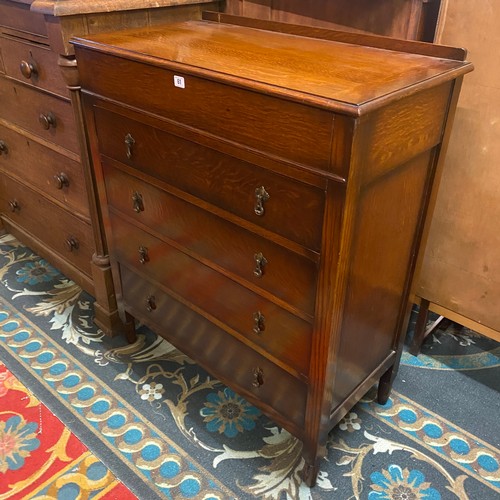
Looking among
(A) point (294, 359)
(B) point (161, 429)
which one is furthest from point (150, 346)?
(A) point (294, 359)

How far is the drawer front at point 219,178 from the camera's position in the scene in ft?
3.37

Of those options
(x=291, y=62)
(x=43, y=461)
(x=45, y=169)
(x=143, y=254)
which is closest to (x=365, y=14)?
(x=291, y=62)

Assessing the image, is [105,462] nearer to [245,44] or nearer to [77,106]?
[77,106]

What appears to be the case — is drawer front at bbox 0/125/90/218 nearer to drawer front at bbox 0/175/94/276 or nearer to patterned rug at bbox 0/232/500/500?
drawer front at bbox 0/175/94/276

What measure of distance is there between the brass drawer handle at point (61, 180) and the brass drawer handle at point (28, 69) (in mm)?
324

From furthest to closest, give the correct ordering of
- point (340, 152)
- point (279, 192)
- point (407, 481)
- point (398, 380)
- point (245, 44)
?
point (398, 380), point (407, 481), point (245, 44), point (279, 192), point (340, 152)

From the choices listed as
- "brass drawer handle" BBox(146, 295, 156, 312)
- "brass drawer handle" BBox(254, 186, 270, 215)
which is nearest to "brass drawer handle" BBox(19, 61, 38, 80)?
"brass drawer handle" BBox(146, 295, 156, 312)

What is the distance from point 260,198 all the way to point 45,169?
1.13m

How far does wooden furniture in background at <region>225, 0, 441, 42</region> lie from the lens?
135cm

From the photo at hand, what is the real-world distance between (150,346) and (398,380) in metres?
0.86

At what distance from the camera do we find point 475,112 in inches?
54.4

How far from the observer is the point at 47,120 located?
5.55ft

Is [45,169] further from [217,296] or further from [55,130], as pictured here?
[217,296]

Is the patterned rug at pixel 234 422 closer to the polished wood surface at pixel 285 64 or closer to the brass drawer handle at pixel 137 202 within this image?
the brass drawer handle at pixel 137 202
